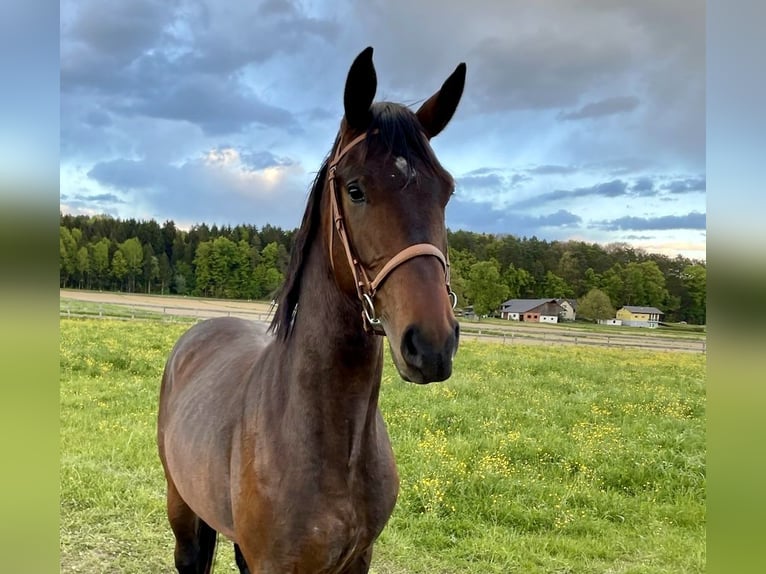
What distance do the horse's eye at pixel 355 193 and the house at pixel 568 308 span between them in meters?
13.9

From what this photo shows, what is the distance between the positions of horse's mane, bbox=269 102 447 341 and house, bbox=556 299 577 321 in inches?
534

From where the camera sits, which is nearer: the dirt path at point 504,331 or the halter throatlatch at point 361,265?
the halter throatlatch at point 361,265

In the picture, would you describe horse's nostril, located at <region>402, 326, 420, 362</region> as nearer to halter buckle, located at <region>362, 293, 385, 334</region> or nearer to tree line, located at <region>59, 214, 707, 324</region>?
halter buckle, located at <region>362, 293, 385, 334</region>

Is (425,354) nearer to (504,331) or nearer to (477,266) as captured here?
(477,266)

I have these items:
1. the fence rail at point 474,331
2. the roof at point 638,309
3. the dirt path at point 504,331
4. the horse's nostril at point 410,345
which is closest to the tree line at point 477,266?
the roof at point 638,309

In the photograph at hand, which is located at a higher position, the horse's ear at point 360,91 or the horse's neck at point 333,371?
the horse's ear at point 360,91

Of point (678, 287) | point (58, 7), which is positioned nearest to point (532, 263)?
point (678, 287)

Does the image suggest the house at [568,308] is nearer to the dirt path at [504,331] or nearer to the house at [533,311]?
the house at [533,311]

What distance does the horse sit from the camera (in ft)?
5.00

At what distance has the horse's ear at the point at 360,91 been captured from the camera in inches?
66.9

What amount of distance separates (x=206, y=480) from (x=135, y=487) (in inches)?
143
